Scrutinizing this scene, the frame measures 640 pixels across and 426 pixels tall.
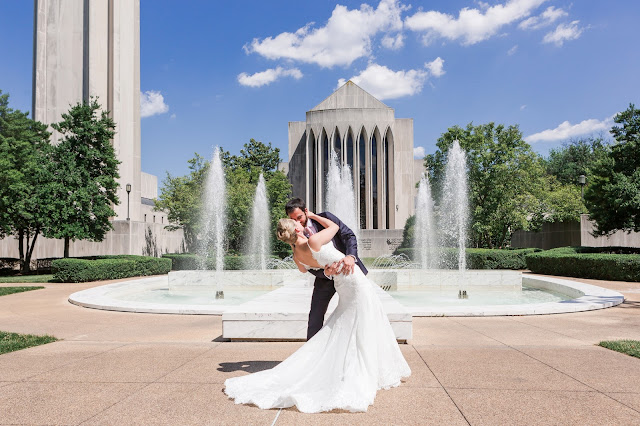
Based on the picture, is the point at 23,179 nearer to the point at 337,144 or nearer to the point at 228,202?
the point at 228,202

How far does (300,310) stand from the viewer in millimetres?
7008

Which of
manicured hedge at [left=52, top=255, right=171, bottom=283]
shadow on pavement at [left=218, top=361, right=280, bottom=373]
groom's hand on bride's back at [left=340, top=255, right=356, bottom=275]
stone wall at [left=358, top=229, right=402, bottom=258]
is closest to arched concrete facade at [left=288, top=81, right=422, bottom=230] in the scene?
stone wall at [left=358, top=229, right=402, bottom=258]

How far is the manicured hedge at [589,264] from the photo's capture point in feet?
55.7

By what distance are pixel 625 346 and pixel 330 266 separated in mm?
4892

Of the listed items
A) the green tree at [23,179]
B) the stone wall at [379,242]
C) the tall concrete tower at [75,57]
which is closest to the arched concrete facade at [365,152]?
the stone wall at [379,242]

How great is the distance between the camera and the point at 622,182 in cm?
2077

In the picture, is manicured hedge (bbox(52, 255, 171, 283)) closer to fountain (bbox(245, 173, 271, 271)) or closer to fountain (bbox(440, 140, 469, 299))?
fountain (bbox(245, 173, 271, 271))

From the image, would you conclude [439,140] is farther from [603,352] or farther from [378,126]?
[603,352]

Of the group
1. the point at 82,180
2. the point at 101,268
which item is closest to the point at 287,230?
the point at 101,268

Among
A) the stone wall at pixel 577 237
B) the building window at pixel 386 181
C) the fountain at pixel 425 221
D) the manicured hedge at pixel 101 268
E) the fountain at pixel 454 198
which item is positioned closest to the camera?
the manicured hedge at pixel 101 268

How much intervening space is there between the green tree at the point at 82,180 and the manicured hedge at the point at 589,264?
20.7m

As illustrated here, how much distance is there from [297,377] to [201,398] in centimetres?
90

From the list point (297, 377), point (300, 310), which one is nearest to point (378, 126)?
point (300, 310)

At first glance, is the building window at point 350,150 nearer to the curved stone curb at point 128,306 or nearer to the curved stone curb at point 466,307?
the curved stone curb at point 466,307
